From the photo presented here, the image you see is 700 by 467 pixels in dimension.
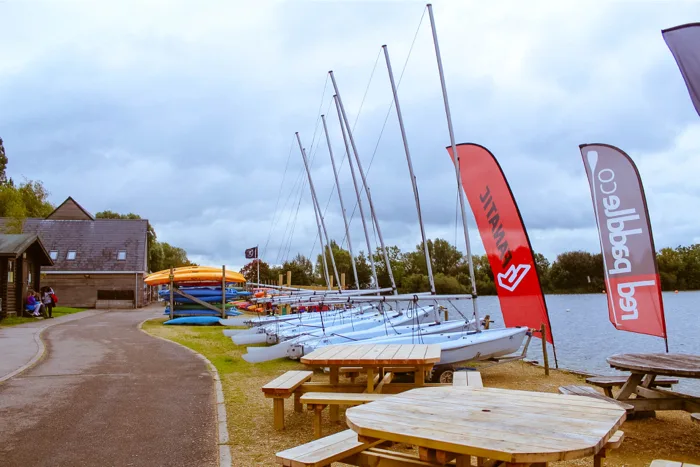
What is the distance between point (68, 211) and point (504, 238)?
162 feet

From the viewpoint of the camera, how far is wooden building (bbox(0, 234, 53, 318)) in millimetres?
26156

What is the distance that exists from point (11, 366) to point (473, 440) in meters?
11.9

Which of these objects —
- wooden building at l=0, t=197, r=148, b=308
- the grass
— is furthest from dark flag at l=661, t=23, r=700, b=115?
wooden building at l=0, t=197, r=148, b=308

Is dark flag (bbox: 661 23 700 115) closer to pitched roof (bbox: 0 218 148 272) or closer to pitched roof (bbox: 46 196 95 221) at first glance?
pitched roof (bbox: 0 218 148 272)

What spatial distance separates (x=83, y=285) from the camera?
4431 cm

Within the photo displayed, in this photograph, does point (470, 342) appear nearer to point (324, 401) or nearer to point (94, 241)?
point (324, 401)

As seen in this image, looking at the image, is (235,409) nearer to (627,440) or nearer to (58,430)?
(58,430)

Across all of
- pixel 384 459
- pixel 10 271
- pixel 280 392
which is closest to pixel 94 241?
pixel 10 271

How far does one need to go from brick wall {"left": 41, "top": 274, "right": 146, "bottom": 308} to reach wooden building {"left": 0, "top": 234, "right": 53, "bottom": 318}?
13.6m

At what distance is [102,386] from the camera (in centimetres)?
1005

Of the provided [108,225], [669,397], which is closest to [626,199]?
[669,397]

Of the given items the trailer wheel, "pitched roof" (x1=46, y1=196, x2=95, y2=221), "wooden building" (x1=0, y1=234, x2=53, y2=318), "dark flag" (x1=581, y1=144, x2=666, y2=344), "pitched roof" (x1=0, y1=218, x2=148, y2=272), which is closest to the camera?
"dark flag" (x1=581, y1=144, x2=666, y2=344)

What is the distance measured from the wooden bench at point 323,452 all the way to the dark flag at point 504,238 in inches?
388

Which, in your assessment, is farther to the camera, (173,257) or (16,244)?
(173,257)
